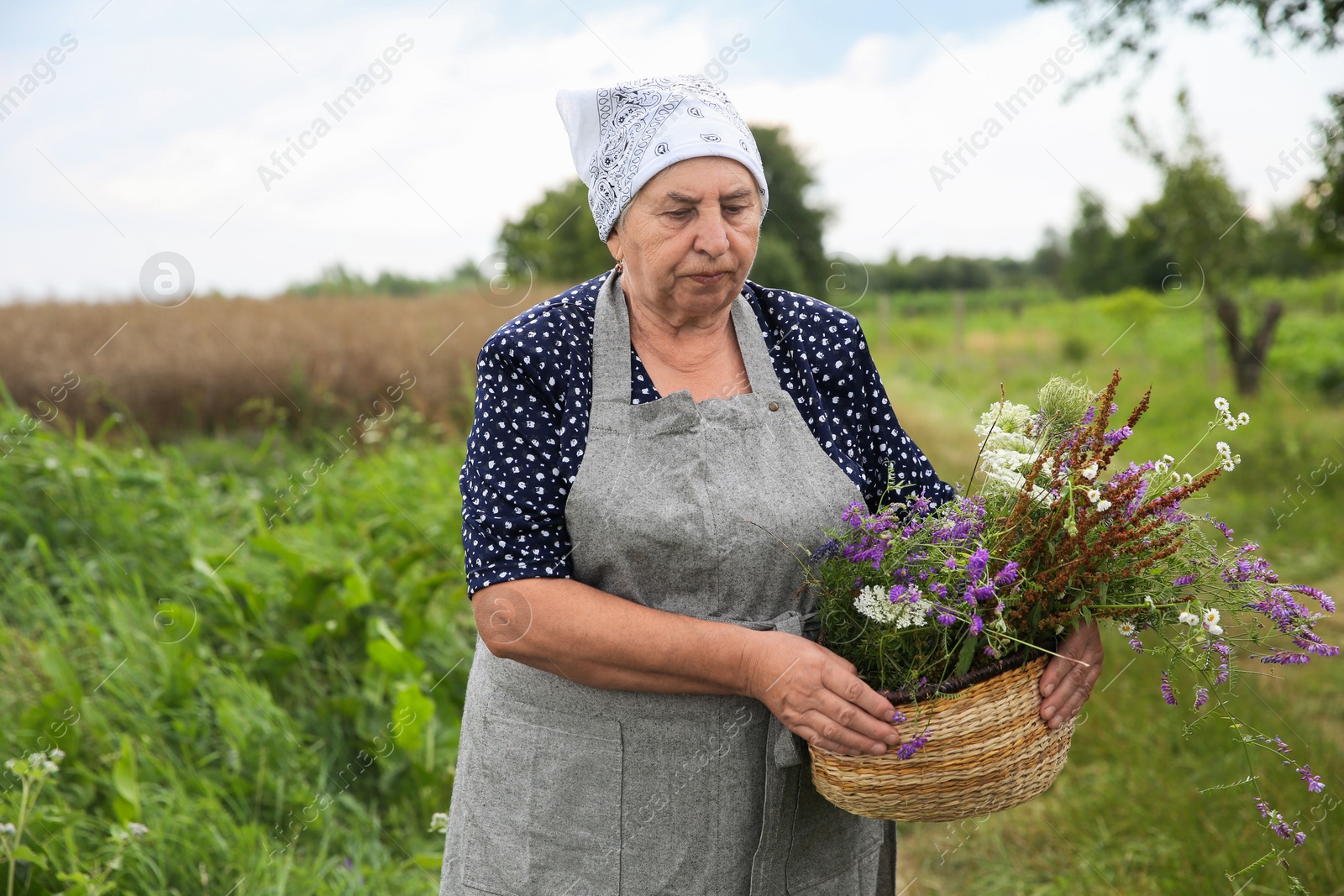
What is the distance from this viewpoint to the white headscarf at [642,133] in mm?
1696

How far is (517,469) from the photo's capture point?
164 cm

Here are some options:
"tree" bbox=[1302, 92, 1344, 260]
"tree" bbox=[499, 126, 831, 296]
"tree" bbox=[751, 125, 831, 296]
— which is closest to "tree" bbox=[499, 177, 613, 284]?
"tree" bbox=[499, 126, 831, 296]

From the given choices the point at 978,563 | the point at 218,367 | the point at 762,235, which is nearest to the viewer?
the point at 978,563

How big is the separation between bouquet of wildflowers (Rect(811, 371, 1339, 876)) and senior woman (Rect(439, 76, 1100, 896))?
0.11 meters

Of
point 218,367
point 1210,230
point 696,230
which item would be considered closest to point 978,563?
point 696,230

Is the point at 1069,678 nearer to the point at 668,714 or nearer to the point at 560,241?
the point at 668,714

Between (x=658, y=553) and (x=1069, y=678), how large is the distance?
0.71m

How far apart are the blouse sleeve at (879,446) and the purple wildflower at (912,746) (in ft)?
1.87

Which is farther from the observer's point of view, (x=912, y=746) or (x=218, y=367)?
(x=218, y=367)

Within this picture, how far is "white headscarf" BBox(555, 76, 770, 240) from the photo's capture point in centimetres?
170

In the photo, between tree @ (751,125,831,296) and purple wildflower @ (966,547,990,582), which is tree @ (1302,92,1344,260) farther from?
tree @ (751,125,831,296)

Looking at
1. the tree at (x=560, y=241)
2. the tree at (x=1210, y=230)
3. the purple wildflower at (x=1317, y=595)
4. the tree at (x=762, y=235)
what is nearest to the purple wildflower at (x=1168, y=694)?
the purple wildflower at (x=1317, y=595)

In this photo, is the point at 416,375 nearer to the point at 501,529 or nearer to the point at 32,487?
the point at 32,487

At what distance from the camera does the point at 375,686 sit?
12.2 feet
